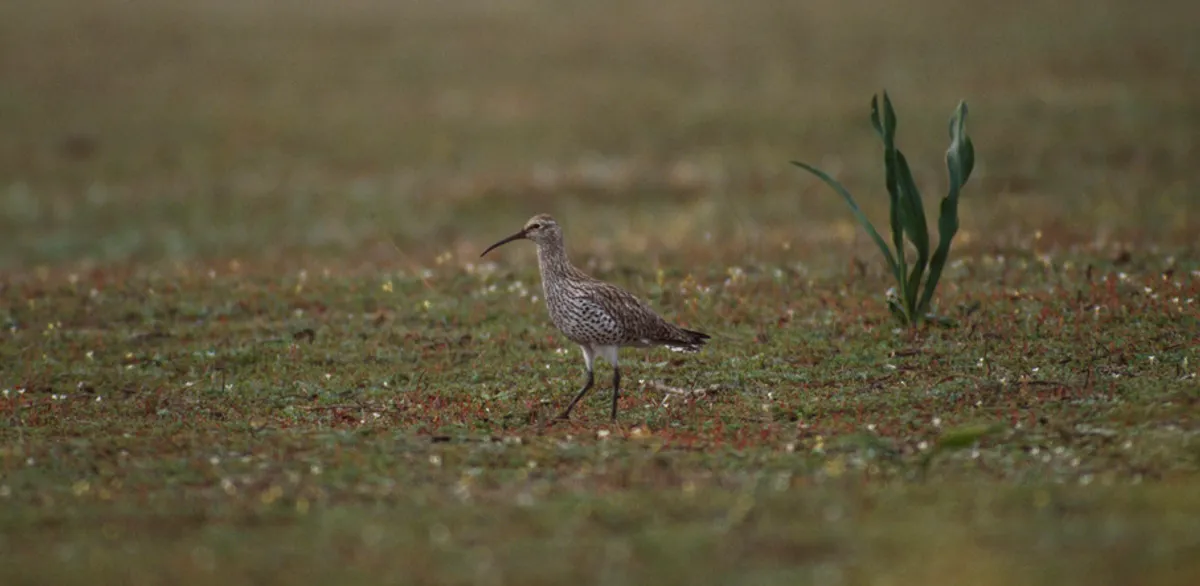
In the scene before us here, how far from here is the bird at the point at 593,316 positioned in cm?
1534

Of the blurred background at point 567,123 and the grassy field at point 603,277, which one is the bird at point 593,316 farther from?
the blurred background at point 567,123

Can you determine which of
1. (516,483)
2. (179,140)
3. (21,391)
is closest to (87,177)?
(179,140)

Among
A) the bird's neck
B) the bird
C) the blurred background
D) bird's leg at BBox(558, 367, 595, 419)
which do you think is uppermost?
the blurred background

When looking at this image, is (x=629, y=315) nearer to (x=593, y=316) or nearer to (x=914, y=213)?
(x=593, y=316)

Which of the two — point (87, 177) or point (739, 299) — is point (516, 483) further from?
point (87, 177)

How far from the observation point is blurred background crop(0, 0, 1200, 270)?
1190 inches

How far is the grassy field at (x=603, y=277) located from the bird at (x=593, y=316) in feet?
1.81

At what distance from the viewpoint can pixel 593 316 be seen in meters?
15.3

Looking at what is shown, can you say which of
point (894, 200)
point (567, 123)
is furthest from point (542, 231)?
point (567, 123)

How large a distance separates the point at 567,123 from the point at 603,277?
1816 cm

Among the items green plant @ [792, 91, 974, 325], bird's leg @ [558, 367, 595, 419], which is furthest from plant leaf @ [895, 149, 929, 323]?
bird's leg @ [558, 367, 595, 419]

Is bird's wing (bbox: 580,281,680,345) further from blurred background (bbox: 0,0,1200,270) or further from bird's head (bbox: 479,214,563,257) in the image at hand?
blurred background (bbox: 0,0,1200,270)

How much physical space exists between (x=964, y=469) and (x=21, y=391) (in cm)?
1035

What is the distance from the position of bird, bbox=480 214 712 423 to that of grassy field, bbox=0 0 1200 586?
551mm
